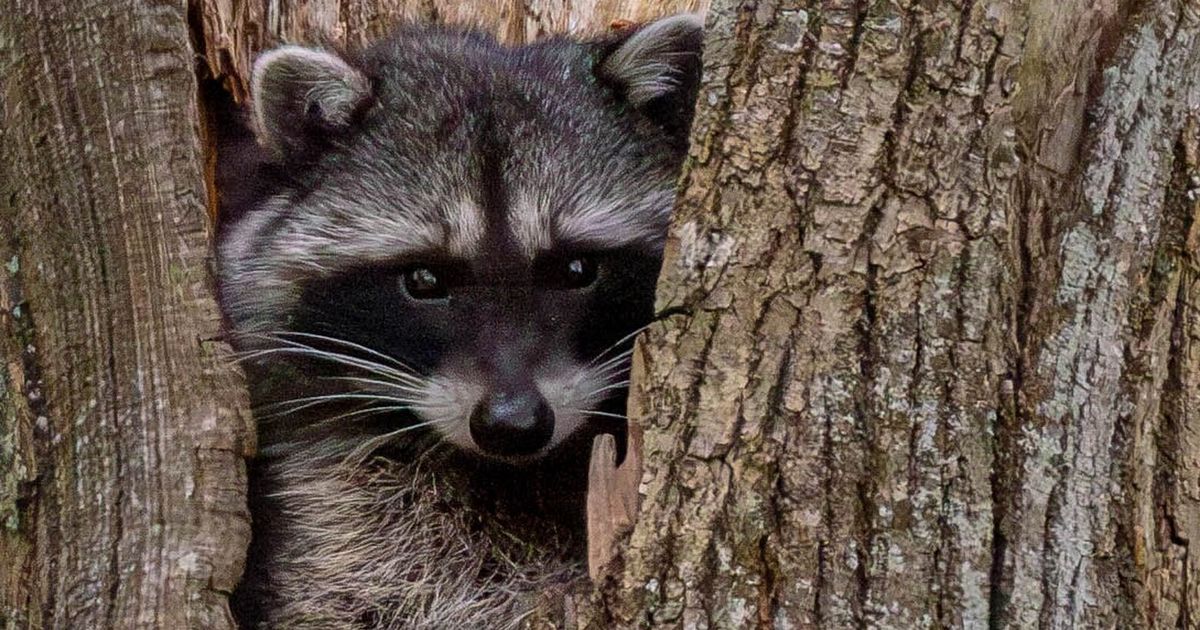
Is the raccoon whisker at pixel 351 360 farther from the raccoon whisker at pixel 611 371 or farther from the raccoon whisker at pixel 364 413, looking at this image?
the raccoon whisker at pixel 611 371

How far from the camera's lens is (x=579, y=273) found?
2.46 metres

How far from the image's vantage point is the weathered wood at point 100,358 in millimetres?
1985

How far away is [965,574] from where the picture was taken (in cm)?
167

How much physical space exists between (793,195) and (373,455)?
1.36m

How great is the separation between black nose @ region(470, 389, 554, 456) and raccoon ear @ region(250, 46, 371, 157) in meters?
0.69

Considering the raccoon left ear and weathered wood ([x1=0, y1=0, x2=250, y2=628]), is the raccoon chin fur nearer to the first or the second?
weathered wood ([x1=0, y1=0, x2=250, y2=628])

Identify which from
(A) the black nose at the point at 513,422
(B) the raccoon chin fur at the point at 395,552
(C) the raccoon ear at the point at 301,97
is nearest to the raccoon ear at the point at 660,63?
(C) the raccoon ear at the point at 301,97

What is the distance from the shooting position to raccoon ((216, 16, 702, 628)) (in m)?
2.39

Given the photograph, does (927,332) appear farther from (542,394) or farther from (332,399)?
(332,399)

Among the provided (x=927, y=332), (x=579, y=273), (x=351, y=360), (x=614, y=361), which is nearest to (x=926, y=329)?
(x=927, y=332)

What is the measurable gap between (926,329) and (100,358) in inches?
47.8

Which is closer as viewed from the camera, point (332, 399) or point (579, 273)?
point (579, 273)

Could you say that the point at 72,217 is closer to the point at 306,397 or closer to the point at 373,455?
the point at 306,397

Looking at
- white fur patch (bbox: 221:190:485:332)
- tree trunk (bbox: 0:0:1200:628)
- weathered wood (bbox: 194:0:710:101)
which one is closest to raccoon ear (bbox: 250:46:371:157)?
white fur patch (bbox: 221:190:485:332)
